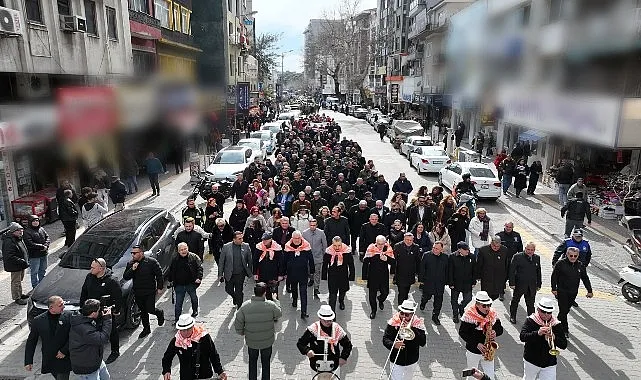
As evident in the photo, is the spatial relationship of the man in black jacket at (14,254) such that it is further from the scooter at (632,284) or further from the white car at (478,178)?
the white car at (478,178)

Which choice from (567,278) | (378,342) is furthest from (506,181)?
(378,342)

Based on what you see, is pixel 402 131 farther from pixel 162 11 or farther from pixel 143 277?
pixel 143 277

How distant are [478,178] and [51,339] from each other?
1506cm

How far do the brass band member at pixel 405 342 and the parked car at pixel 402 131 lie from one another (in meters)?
26.7

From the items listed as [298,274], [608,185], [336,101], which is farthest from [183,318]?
[336,101]

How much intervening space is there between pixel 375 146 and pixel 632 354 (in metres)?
27.9

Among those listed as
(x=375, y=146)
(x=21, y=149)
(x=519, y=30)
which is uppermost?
(x=519, y=30)

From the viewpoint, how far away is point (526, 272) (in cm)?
813

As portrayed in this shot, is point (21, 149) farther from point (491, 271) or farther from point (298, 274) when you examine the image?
point (491, 271)

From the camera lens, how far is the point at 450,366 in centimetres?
718

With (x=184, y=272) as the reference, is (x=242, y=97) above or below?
above

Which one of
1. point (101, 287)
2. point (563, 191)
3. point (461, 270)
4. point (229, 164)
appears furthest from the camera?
Answer: point (229, 164)

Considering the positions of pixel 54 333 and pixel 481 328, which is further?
pixel 481 328

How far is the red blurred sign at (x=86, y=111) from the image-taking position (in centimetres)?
1407
